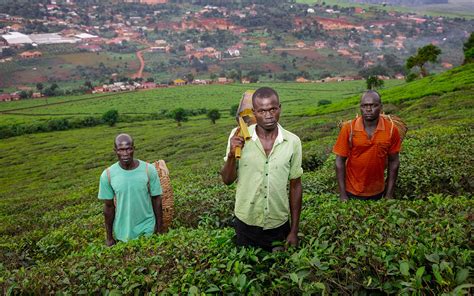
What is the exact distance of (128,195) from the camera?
545 centimetres

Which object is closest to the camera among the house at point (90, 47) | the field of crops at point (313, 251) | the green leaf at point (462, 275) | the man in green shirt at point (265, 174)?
the green leaf at point (462, 275)

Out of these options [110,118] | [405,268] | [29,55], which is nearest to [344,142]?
[405,268]

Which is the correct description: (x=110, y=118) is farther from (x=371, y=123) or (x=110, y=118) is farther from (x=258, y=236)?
(x=258, y=236)

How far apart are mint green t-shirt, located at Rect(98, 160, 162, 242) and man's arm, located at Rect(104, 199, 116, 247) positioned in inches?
2.2

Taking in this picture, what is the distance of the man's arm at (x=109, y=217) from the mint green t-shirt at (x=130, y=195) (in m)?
0.06

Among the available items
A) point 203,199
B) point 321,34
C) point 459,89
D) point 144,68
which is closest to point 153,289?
point 203,199

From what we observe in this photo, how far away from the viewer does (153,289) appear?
340 cm

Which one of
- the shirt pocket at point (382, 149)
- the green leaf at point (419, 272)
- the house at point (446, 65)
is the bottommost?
the house at point (446, 65)

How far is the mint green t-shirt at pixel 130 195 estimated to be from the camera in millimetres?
5445

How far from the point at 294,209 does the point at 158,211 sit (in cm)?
232

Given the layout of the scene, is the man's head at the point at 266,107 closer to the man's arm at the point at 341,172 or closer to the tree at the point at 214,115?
the man's arm at the point at 341,172

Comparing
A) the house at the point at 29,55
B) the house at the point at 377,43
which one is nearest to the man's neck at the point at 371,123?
the house at the point at 29,55

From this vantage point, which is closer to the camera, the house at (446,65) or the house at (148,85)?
the house at (148,85)

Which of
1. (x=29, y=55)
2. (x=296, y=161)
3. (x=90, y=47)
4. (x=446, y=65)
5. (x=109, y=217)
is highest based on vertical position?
(x=296, y=161)
